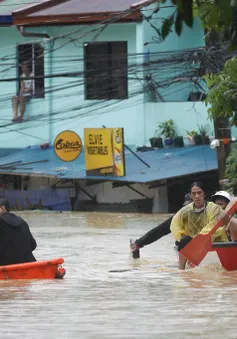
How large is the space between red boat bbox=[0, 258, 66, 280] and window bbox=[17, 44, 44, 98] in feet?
59.4

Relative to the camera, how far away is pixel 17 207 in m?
28.5

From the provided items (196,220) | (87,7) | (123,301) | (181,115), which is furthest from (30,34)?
(123,301)

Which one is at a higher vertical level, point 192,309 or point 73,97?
Result: point 73,97

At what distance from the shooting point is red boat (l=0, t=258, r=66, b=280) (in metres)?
11.8

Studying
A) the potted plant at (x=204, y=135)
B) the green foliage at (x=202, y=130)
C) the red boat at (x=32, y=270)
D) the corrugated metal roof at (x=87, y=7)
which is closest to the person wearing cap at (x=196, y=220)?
the red boat at (x=32, y=270)

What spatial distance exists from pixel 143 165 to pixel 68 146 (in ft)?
7.16

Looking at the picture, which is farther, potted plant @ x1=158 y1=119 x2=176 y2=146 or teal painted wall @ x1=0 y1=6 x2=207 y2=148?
teal painted wall @ x1=0 y1=6 x2=207 y2=148

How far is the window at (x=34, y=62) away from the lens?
29781 mm

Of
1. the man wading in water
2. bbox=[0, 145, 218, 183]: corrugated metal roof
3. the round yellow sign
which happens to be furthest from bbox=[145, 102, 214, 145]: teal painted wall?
the man wading in water

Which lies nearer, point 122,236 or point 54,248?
point 54,248

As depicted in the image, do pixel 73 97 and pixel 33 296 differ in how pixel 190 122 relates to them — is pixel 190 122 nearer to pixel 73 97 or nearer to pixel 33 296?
pixel 73 97

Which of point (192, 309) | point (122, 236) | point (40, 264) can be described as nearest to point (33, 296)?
point (40, 264)

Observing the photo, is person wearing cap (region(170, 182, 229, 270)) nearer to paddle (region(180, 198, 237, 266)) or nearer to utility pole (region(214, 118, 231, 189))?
paddle (region(180, 198, 237, 266))

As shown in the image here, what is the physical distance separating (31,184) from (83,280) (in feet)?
56.9
